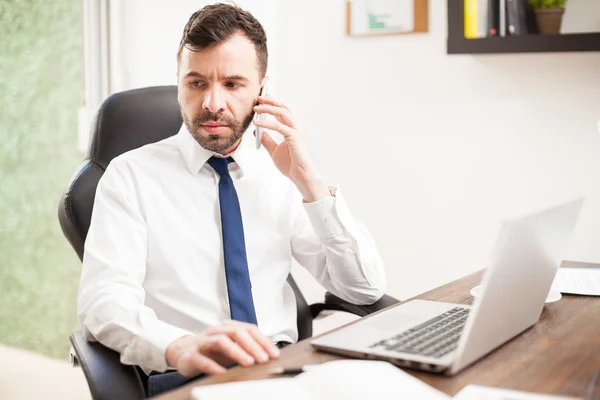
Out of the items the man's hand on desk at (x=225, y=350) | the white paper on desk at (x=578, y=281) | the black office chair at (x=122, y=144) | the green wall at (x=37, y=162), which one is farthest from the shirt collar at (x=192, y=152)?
the green wall at (x=37, y=162)

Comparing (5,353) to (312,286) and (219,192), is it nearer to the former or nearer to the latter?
(312,286)

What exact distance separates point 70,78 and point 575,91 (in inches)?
80.5

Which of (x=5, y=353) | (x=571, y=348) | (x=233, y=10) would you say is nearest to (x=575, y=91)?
(x=233, y=10)

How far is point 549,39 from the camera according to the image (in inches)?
82.7

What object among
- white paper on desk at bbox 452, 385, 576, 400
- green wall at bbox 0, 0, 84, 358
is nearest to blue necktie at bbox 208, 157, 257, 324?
white paper on desk at bbox 452, 385, 576, 400

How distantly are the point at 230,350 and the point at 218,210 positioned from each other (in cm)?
69

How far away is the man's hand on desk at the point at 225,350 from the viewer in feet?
3.62

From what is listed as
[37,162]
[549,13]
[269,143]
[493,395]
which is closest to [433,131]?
[549,13]

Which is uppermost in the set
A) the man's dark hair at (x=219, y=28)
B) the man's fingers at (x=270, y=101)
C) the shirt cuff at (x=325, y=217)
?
the man's dark hair at (x=219, y=28)

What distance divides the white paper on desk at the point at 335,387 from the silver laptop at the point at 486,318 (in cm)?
9

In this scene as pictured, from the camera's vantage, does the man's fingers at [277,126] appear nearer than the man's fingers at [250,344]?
No

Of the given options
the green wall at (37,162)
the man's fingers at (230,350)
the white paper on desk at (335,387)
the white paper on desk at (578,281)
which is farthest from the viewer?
the green wall at (37,162)

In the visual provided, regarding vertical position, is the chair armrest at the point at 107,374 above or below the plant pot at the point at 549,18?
below

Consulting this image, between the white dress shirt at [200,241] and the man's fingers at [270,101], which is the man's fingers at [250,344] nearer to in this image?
the white dress shirt at [200,241]
